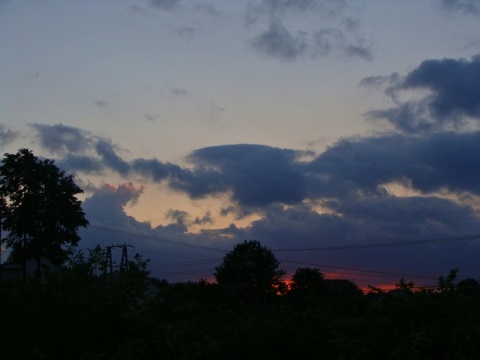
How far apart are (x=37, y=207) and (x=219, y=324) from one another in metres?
37.9

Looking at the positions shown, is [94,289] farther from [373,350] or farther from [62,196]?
[62,196]

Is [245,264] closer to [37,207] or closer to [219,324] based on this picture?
[37,207]

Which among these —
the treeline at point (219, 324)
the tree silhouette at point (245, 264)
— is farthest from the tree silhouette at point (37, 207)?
the tree silhouette at point (245, 264)

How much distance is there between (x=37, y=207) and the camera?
42.9 metres

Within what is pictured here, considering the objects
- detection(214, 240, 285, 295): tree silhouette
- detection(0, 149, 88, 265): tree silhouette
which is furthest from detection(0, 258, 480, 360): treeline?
detection(214, 240, 285, 295): tree silhouette

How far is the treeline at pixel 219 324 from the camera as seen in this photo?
A: 6.45 metres

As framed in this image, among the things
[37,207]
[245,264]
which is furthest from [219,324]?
[245,264]

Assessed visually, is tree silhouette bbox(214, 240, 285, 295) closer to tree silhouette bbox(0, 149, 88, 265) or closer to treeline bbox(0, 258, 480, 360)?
tree silhouette bbox(0, 149, 88, 265)

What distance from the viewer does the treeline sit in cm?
645

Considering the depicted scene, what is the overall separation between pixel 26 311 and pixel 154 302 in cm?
170

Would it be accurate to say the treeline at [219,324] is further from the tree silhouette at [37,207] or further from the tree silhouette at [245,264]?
the tree silhouette at [245,264]

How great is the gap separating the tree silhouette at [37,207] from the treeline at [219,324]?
35.0m

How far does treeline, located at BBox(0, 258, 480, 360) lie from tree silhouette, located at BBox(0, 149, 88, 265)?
3497 cm

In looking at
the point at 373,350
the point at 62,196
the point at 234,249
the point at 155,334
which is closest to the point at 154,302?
the point at 155,334
